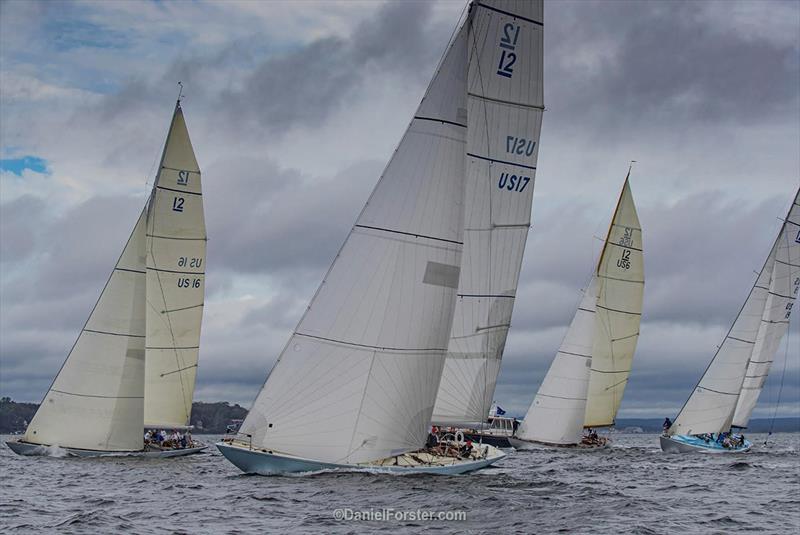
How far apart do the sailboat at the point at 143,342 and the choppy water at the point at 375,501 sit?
8.23 feet

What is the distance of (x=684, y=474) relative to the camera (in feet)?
151

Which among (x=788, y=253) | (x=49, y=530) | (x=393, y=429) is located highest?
(x=788, y=253)

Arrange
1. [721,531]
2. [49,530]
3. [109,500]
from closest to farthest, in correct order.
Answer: [49,530] → [721,531] → [109,500]

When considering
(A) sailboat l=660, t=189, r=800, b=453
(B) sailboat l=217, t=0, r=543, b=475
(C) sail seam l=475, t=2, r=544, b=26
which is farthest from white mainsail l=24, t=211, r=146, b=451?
(A) sailboat l=660, t=189, r=800, b=453

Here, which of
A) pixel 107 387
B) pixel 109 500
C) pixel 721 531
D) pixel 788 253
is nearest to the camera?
pixel 721 531

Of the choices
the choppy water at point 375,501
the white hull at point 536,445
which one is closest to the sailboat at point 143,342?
the choppy water at point 375,501

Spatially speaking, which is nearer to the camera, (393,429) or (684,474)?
(393,429)

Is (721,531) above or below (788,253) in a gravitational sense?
below

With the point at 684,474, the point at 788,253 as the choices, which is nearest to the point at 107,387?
the point at 684,474

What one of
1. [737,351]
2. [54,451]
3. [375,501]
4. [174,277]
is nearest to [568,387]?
Answer: [737,351]

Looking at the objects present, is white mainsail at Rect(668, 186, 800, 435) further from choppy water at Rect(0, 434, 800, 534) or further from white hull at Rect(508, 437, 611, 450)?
choppy water at Rect(0, 434, 800, 534)

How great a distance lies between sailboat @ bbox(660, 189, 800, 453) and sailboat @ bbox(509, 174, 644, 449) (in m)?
4.94

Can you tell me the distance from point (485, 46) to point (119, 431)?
78.5 feet

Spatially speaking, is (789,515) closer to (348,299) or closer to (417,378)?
(417,378)
